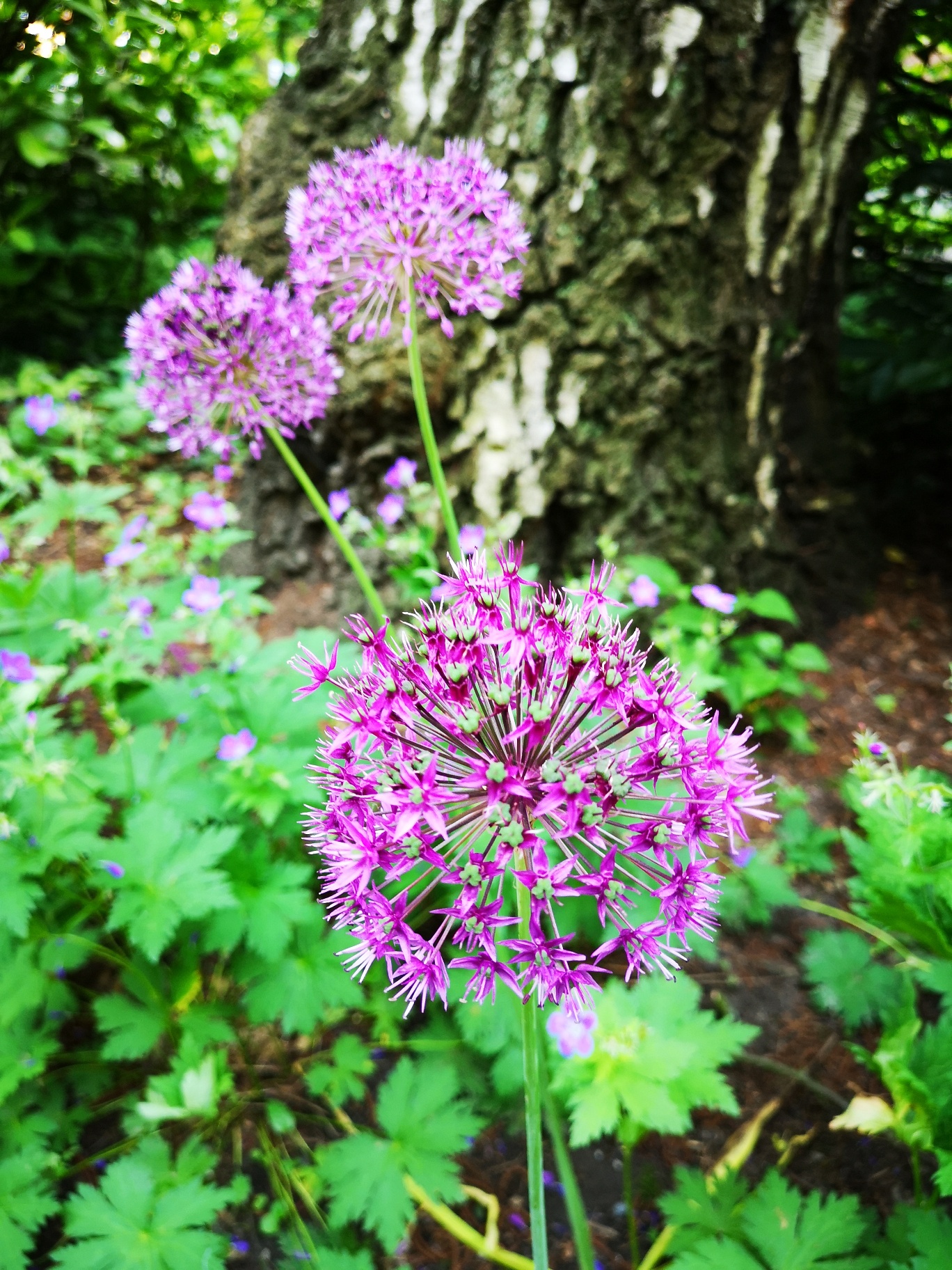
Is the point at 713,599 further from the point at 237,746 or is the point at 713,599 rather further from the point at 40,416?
the point at 40,416

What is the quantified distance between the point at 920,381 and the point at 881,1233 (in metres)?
3.84

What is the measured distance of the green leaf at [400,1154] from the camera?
183 centimetres

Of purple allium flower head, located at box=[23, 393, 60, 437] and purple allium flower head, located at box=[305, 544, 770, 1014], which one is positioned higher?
purple allium flower head, located at box=[23, 393, 60, 437]

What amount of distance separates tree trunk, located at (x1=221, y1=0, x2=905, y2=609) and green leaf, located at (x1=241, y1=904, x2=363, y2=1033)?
58.1 inches

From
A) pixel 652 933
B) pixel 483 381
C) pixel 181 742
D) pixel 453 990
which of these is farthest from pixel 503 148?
pixel 453 990

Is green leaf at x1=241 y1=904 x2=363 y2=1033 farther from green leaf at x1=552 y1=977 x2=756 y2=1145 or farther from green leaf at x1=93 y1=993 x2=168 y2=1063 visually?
green leaf at x1=552 y1=977 x2=756 y2=1145

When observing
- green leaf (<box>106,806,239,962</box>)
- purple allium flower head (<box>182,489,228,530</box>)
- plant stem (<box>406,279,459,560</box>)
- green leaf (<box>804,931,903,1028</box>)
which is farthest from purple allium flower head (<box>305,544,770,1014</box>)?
purple allium flower head (<box>182,489,228,530</box>)

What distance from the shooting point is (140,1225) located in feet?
5.70

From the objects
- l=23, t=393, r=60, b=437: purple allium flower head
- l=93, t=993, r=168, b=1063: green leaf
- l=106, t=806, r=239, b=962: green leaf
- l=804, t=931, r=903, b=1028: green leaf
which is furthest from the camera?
l=23, t=393, r=60, b=437: purple allium flower head

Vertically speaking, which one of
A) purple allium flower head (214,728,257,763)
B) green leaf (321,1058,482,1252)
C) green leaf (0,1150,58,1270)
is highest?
purple allium flower head (214,728,257,763)

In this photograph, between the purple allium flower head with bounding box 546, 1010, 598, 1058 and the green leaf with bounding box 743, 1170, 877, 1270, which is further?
the purple allium flower head with bounding box 546, 1010, 598, 1058

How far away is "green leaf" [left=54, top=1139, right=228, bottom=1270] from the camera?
169 centimetres

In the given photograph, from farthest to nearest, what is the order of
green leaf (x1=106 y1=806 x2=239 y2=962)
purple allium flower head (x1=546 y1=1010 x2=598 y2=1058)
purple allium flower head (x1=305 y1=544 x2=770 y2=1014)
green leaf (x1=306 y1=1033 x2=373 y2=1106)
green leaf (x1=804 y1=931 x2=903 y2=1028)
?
green leaf (x1=804 y1=931 x2=903 y2=1028) → green leaf (x1=306 y1=1033 x2=373 y2=1106) → green leaf (x1=106 y1=806 x2=239 y2=962) → purple allium flower head (x1=546 y1=1010 x2=598 y2=1058) → purple allium flower head (x1=305 y1=544 x2=770 y2=1014)

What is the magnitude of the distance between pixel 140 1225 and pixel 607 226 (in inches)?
137
